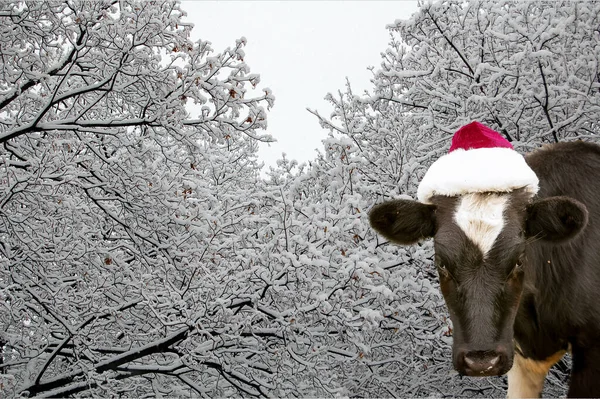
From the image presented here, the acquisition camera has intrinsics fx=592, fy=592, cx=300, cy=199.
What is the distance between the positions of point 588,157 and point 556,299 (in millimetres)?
980

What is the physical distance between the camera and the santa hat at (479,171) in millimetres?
2941

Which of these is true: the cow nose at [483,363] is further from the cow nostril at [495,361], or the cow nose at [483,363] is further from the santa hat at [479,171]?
the santa hat at [479,171]

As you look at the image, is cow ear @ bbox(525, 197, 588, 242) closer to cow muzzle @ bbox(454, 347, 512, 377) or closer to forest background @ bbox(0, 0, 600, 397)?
cow muzzle @ bbox(454, 347, 512, 377)

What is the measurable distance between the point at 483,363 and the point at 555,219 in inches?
32.6

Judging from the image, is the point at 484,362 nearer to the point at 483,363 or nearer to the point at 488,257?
the point at 483,363

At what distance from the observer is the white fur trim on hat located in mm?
2936

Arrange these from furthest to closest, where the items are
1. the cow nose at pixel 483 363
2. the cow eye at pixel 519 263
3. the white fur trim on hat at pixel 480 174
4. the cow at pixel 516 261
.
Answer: the white fur trim on hat at pixel 480 174 < the cow eye at pixel 519 263 < the cow at pixel 516 261 < the cow nose at pixel 483 363

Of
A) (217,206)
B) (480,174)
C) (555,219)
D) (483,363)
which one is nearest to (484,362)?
(483,363)

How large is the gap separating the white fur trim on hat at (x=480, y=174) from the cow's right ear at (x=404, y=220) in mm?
106

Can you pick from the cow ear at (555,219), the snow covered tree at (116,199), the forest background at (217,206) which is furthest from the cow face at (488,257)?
the snow covered tree at (116,199)

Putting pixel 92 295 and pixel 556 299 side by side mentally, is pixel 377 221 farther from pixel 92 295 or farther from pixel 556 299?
pixel 92 295

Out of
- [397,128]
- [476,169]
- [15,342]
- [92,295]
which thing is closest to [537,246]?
[476,169]

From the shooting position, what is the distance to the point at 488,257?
275 cm

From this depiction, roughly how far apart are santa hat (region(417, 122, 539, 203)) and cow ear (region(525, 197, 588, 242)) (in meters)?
0.15
